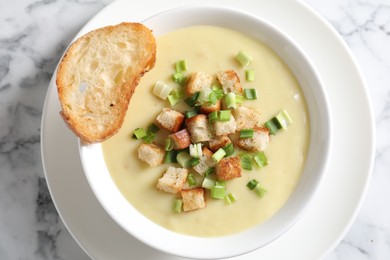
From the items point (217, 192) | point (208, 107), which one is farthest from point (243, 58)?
point (217, 192)

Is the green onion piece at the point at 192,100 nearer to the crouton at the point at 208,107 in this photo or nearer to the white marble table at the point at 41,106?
the crouton at the point at 208,107

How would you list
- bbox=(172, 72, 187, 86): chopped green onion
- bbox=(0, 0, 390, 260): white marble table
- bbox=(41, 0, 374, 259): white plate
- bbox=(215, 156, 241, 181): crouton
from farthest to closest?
1. bbox=(0, 0, 390, 260): white marble table
2. bbox=(41, 0, 374, 259): white plate
3. bbox=(172, 72, 187, 86): chopped green onion
4. bbox=(215, 156, 241, 181): crouton

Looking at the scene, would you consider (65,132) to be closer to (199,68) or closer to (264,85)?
(199,68)

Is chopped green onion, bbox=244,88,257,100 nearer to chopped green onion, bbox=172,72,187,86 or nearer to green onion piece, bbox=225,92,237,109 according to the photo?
green onion piece, bbox=225,92,237,109

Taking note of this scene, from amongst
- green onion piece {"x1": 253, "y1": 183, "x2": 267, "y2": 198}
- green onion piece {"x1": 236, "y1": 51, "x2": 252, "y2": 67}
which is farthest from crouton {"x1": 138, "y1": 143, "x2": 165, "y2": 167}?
green onion piece {"x1": 236, "y1": 51, "x2": 252, "y2": 67}

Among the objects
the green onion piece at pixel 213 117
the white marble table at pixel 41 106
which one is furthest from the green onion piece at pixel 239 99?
the white marble table at pixel 41 106

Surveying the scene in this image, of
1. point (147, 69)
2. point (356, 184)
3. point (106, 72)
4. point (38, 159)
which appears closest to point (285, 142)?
point (356, 184)
